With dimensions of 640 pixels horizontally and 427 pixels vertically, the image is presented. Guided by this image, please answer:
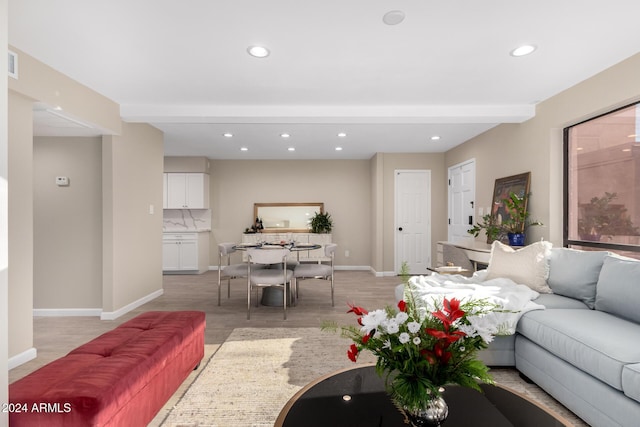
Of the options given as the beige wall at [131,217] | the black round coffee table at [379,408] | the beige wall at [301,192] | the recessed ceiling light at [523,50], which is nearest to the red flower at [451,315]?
the black round coffee table at [379,408]

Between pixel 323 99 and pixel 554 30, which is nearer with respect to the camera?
pixel 554 30

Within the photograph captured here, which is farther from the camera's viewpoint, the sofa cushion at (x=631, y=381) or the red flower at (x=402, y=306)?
the sofa cushion at (x=631, y=381)

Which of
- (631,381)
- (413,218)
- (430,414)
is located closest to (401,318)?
(430,414)

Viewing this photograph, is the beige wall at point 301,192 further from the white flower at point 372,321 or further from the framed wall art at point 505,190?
the white flower at point 372,321

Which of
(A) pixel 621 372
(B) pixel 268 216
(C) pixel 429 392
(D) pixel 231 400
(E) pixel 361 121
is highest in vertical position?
(E) pixel 361 121

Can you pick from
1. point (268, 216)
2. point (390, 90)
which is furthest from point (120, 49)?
point (268, 216)

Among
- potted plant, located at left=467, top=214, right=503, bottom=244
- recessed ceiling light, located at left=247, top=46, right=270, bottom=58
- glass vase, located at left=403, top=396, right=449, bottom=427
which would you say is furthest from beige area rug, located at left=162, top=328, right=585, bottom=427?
recessed ceiling light, located at left=247, top=46, right=270, bottom=58

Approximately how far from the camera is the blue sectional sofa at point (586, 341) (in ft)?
5.51

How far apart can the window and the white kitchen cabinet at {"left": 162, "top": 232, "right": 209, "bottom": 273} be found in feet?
20.8

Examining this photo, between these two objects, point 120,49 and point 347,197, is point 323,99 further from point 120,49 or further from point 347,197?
point 347,197

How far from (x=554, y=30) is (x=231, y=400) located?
340 centimetres

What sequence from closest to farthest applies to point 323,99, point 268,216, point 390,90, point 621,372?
point 621,372 → point 390,90 → point 323,99 → point 268,216

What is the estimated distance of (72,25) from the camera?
7.64ft

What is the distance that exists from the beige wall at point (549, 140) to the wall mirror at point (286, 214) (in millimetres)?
3631
